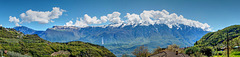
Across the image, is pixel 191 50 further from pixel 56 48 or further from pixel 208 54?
pixel 56 48

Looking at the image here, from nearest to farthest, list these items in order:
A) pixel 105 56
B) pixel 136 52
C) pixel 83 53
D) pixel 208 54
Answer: pixel 208 54 < pixel 136 52 < pixel 83 53 < pixel 105 56

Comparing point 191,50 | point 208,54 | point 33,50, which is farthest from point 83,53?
point 208,54

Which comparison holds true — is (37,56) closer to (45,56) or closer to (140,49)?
(45,56)

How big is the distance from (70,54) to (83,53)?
1379 centimetres

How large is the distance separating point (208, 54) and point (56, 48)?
120 metres

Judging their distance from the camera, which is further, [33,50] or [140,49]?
[33,50]

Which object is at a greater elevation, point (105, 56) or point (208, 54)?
point (208, 54)

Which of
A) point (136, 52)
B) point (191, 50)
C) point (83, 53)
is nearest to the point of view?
point (191, 50)

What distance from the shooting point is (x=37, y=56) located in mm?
113250

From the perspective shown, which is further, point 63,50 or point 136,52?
point 63,50

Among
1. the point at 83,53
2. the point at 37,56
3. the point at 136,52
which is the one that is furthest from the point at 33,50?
the point at 136,52

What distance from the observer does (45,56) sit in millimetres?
111312

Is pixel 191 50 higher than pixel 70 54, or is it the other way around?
pixel 191 50

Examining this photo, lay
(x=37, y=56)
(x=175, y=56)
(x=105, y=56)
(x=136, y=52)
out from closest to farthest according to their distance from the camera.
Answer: (x=175, y=56), (x=136, y=52), (x=37, y=56), (x=105, y=56)
